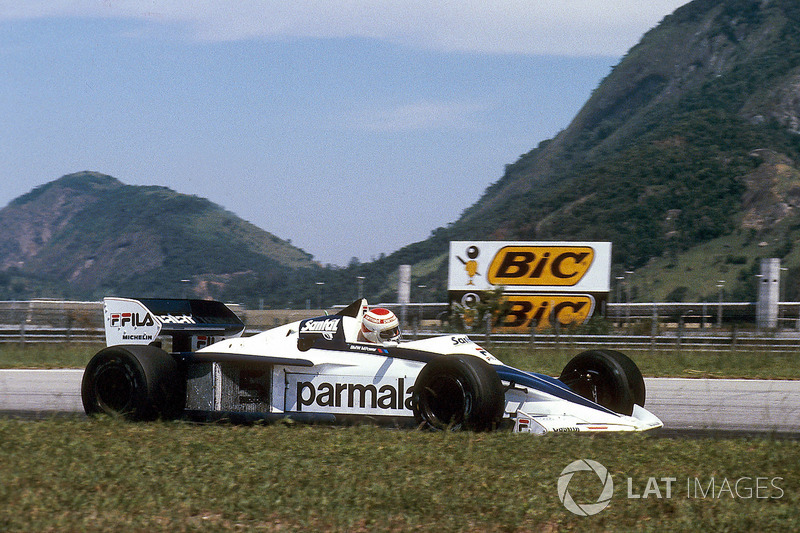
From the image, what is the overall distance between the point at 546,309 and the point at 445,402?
1144 inches

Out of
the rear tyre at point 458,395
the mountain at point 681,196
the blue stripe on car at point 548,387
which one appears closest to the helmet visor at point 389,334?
the rear tyre at point 458,395

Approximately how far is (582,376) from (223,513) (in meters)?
5.11

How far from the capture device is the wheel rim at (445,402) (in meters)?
8.20

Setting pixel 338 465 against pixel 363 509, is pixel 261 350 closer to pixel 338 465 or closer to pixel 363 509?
pixel 338 465

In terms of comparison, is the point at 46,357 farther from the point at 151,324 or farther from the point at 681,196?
the point at 681,196

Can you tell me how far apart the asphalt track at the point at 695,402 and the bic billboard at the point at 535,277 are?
65.3ft

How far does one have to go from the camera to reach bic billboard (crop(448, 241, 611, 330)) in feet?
120

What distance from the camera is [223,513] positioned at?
551cm

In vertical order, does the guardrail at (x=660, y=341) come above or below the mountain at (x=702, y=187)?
below

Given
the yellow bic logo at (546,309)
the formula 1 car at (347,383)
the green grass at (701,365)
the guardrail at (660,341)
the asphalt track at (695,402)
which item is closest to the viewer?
the formula 1 car at (347,383)

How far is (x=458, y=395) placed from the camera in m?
8.27

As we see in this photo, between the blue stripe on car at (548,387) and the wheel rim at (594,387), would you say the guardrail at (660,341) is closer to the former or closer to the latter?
the wheel rim at (594,387)

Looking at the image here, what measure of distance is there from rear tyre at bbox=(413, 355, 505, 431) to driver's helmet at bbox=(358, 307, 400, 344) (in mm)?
1067

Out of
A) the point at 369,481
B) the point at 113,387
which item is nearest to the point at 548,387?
the point at 369,481
